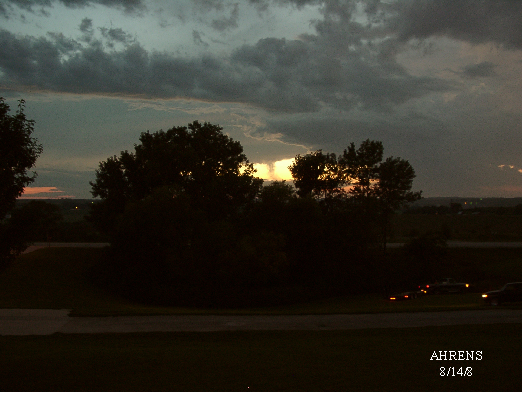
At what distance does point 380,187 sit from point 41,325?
42.0 meters

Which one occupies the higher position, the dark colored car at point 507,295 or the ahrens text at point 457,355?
the ahrens text at point 457,355

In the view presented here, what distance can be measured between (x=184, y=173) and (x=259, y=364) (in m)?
34.4

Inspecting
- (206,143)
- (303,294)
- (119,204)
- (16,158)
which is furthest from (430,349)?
(119,204)

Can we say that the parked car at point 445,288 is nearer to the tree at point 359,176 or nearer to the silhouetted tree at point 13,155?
the tree at point 359,176

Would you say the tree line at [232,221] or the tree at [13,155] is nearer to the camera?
the tree at [13,155]

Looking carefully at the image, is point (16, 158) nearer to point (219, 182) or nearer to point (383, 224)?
point (219, 182)

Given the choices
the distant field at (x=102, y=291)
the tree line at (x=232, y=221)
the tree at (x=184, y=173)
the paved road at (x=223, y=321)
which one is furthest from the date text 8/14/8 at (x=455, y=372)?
the tree at (x=184, y=173)

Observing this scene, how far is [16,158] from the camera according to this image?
12.4 m

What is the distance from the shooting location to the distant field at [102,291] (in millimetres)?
24233

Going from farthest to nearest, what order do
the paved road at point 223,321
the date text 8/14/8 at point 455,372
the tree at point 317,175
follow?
the tree at point 317,175 → the paved road at point 223,321 → the date text 8/14/8 at point 455,372

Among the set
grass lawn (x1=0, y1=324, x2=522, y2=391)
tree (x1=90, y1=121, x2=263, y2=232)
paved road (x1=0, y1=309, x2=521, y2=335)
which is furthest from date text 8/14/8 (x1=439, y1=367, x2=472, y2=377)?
tree (x1=90, y1=121, x2=263, y2=232)

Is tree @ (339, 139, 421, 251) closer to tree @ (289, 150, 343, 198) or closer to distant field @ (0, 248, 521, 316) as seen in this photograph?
tree @ (289, 150, 343, 198)

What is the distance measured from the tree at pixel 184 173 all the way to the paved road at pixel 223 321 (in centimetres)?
2165

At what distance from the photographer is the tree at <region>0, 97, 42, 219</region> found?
12078 millimetres
